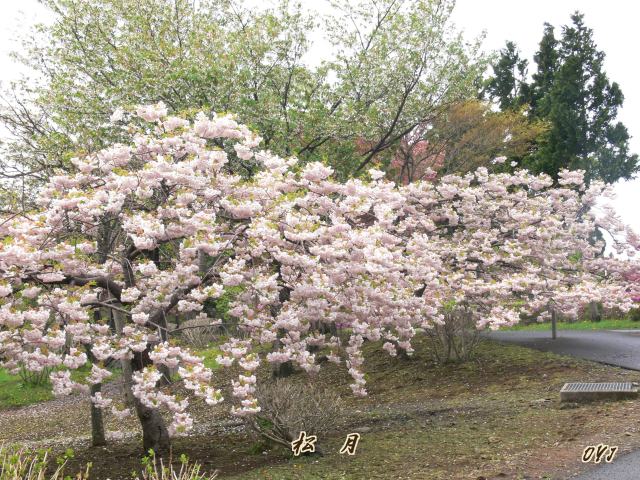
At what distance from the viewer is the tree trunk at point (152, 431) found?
886cm

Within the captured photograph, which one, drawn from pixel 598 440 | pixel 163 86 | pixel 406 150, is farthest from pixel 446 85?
pixel 598 440

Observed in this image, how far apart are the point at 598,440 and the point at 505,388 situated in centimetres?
440

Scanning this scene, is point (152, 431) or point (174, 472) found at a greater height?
point (174, 472)

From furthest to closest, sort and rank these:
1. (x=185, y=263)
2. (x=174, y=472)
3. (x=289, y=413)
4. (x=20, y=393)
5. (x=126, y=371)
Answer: (x=20, y=393) → (x=126, y=371) → (x=185, y=263) → (x=289, y=413) → (x=174, y=472)

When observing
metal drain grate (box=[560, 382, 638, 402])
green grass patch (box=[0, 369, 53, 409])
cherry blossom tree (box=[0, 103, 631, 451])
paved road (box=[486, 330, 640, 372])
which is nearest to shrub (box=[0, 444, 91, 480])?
cherry blossom tree (box=[0, 103, 631, 451])

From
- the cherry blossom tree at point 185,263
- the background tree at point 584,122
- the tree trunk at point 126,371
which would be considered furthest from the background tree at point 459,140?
the cherry blossom tree at point 185,263

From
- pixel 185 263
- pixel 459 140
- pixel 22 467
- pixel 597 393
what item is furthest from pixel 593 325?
pixel 22 467

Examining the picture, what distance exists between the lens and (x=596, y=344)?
50.5ft

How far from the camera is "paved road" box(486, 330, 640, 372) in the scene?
1293 cm

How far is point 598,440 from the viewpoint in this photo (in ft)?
22.9

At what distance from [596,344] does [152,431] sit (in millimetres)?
11222

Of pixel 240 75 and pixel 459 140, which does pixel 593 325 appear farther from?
pixel 240 75

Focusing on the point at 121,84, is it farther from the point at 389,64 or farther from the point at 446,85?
the point at 446,85

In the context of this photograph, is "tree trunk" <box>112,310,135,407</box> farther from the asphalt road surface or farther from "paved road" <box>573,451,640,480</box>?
the asphalt road surface
